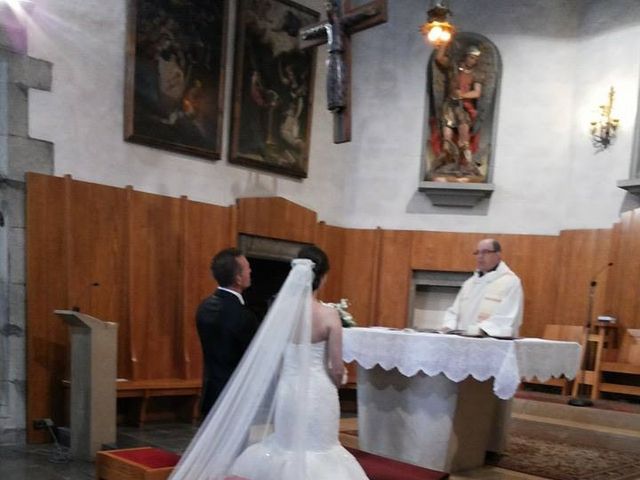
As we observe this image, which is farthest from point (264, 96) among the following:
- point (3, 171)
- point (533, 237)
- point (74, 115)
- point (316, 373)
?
point (316, 373)

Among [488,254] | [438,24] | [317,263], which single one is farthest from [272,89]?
[317,263]

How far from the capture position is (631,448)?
17.6ft

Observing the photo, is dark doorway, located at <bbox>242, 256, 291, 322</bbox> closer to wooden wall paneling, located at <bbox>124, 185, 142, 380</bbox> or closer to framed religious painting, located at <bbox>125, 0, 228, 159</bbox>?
framed religious painting, located at <bbox>125, 0, 228, 159</bbox>

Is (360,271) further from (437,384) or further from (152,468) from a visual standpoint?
(152,468)

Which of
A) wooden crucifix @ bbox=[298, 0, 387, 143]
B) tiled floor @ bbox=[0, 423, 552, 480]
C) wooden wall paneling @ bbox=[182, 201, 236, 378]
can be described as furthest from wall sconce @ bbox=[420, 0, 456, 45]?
tiled floor @ bbox=[0, 423, 552, 480]

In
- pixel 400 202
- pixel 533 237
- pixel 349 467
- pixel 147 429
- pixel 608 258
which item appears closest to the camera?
pixel 349 467

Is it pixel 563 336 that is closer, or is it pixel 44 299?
pixel 44 299

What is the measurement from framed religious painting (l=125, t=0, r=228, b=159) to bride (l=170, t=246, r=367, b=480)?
405 cm

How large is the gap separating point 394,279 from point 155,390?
3997mm

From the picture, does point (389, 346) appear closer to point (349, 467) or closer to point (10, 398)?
point (349, 467)

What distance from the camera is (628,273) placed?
7367mm

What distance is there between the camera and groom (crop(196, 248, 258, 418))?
3.25 meters

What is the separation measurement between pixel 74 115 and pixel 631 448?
6.18m

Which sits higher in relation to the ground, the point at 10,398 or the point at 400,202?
the point at 400,202
